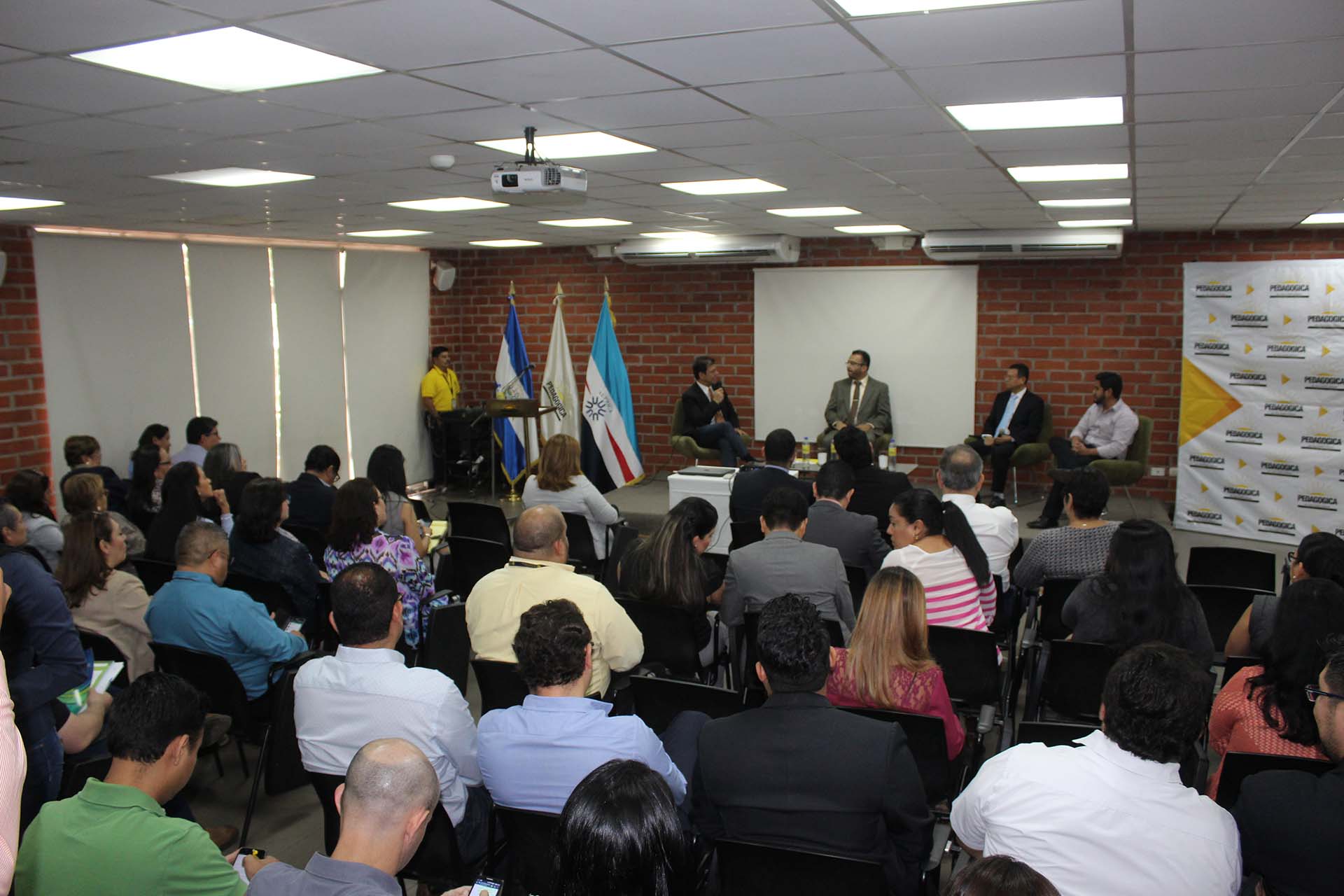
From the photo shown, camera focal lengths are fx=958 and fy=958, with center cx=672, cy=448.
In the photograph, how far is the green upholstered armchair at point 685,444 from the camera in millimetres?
9375

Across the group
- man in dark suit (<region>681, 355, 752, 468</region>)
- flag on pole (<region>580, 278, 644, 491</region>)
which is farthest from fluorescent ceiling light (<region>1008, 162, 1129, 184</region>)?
flag on pole (<region>580, 278, 644, 491</region>)

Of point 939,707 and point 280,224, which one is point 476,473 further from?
point 939,707

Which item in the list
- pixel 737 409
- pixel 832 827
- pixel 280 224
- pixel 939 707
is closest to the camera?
pixel 832 827

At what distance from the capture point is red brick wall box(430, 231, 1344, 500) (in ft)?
28.8

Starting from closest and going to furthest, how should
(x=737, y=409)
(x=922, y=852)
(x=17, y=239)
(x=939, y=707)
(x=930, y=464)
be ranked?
(x=922, y=852), (x=939, y=707), (x=17, y=239), (x=930, y=464), (x=737, y=409)

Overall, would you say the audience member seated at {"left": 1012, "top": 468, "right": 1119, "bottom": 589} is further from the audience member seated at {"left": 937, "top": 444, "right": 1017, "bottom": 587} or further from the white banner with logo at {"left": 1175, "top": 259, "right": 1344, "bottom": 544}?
the white banner with logo at {"left": 1175, "top": 259, "right": 1344, "bottom": 544}

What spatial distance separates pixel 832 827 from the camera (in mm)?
2174

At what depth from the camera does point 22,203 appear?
226 inches

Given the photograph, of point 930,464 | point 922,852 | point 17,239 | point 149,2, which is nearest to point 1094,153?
point 922,852

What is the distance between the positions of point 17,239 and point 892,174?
6.16m

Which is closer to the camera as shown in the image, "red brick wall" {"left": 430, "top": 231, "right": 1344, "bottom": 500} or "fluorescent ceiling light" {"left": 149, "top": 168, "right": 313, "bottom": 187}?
"fluorescent ceiling light" {"left": 149, "top": 168, "right": 313, "bottom": 187}

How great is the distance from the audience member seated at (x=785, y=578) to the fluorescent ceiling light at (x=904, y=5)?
2123 mm

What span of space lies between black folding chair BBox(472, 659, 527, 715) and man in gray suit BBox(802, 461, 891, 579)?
181cm

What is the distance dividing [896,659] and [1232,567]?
296 cm
